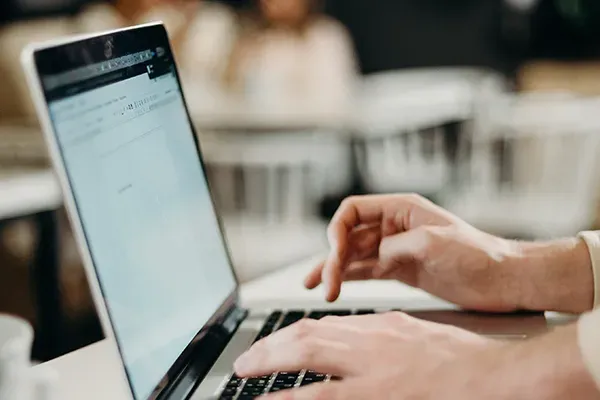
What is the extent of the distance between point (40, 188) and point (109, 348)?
118cm

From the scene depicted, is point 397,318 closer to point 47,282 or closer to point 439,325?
point 439,325

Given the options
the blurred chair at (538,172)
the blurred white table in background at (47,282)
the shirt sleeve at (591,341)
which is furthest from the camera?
the blurred chair at (538,172)

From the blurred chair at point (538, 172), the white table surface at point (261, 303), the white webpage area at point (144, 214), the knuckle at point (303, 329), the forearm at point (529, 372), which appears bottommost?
the blurred chair at point (538, 172)

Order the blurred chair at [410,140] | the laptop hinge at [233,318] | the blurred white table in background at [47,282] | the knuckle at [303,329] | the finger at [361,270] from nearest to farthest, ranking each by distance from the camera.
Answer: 1. the knuckle at [303,329]
2. the laptop hinge at [233,318]
3. the finger at [361,270]
4. the blurred white table in background at [47,282]
5. the blurred chair at [410,140]

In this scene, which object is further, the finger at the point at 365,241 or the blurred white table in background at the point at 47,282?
the blurred white table in background at the point at 47,282

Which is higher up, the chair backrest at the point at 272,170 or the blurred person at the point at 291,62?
the blurred person at the point at 291,62

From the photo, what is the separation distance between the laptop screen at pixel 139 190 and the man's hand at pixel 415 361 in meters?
0.10

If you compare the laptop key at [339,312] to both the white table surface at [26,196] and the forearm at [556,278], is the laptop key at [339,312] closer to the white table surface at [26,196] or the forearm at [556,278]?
the forearm at [556,278]

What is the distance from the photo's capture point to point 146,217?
715mm

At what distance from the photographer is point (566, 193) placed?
2852 mm

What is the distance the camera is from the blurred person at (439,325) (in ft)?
1.95

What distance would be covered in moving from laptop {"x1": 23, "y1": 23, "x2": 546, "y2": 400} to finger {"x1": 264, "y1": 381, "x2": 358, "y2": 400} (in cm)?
9

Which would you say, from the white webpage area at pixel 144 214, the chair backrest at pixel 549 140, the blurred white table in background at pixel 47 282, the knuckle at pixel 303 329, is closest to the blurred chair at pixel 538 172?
the chair backrest at pixel 549 140

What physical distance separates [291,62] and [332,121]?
2.54 ft
